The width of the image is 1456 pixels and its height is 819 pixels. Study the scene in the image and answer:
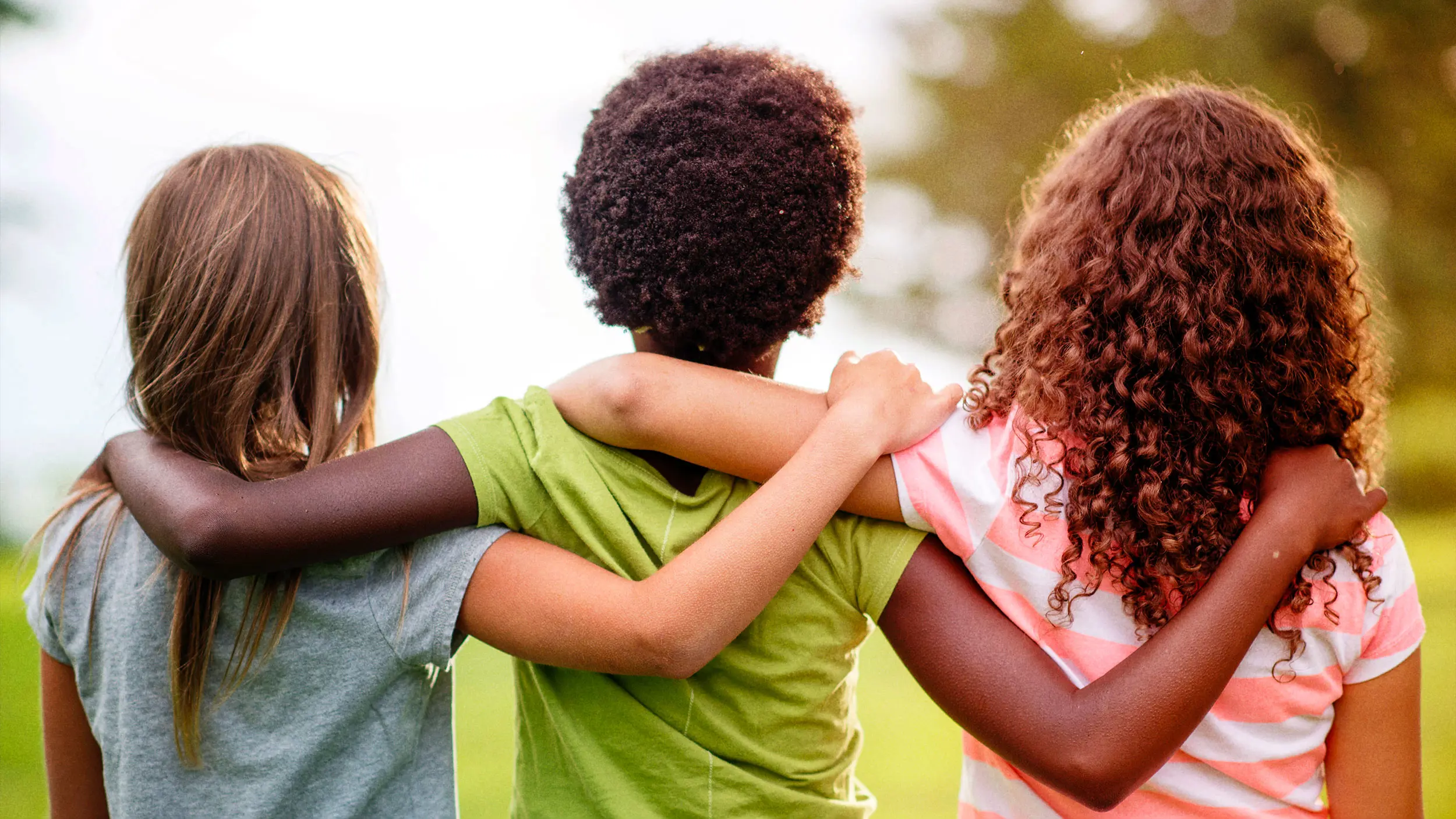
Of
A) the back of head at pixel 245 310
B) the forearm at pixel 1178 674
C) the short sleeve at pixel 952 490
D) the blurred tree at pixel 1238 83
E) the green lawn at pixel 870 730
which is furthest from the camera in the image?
the blurred tree at pixel 1238 83

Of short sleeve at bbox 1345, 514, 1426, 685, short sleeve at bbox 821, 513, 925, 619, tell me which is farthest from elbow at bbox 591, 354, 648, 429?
short sleeve at bbox 1345, 514, 1426, 685

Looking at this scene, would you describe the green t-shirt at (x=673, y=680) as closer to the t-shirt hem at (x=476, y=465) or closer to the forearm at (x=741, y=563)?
the t-shirt hem at (x=476, y=465)

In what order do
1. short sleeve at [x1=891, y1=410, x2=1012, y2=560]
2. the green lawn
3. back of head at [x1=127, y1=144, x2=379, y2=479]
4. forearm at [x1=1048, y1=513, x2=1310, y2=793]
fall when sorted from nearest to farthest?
forearm at [x1=1048, y1=513, x2=1310, y2=793], short sleeve at [x1=891, y1=410, x2=1012, y2=560], back of head at [x1=127, y1=144, x2=379, y2=479], the green lawn

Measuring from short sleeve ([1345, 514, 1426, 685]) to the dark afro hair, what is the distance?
68 cm

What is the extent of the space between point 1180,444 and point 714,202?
0.56m

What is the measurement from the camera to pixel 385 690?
121 cm

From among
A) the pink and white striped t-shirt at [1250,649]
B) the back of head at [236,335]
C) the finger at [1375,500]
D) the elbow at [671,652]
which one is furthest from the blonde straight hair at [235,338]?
the finger at [1375,500]

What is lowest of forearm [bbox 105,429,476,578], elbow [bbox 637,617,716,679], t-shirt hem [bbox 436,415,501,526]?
elbow [bbox 637,617,716,679]

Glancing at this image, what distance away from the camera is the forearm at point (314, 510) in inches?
40.8

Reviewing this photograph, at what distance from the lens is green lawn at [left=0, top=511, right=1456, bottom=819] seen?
136 inches

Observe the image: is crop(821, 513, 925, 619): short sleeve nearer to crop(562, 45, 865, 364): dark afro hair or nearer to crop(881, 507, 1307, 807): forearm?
crop(881, 507, 1307, 807): forearm

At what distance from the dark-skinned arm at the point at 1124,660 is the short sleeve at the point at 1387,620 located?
64mm

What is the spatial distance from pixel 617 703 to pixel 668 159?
617mm

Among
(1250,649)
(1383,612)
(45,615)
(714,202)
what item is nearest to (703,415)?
(714,202)
